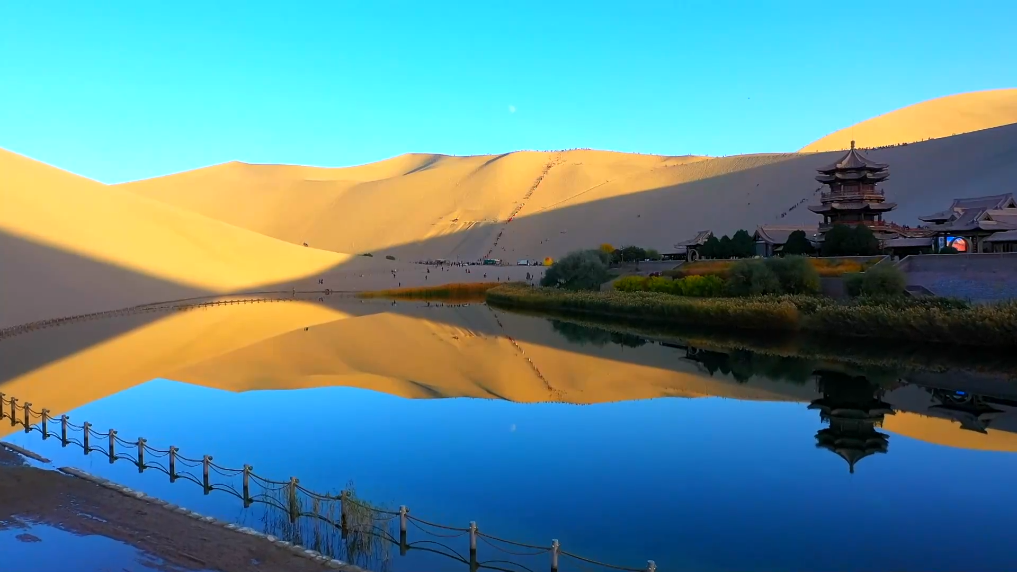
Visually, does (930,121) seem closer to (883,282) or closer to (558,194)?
(558,194)

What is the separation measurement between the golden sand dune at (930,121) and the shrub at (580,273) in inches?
3109

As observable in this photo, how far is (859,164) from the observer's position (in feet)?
124

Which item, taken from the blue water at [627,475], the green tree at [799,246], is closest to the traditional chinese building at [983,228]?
the green tree at [799,246]

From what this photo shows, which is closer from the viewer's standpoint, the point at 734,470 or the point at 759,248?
the point at 734,470

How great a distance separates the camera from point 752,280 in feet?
91.0

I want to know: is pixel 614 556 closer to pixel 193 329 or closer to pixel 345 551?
pixel 345 551

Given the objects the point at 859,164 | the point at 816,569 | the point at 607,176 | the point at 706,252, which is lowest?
the point at 816,569

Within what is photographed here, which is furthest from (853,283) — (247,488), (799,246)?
(247,488)

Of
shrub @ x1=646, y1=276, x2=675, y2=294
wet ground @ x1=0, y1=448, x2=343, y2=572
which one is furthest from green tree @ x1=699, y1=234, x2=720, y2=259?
wet ground @ x1=0, y1=448, x2=343, y2=572

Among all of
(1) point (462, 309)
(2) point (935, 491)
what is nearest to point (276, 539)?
(2) point (935, 491)

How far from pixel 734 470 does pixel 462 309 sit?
30601 mm

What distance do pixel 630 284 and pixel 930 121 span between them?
338ft

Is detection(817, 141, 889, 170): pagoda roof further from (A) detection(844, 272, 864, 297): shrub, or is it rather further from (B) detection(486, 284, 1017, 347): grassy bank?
(A) detection(844, 272, 864, 297): shrub

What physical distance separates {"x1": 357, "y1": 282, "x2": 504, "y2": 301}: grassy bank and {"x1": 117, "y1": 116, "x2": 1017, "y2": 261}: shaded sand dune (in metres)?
21.1
